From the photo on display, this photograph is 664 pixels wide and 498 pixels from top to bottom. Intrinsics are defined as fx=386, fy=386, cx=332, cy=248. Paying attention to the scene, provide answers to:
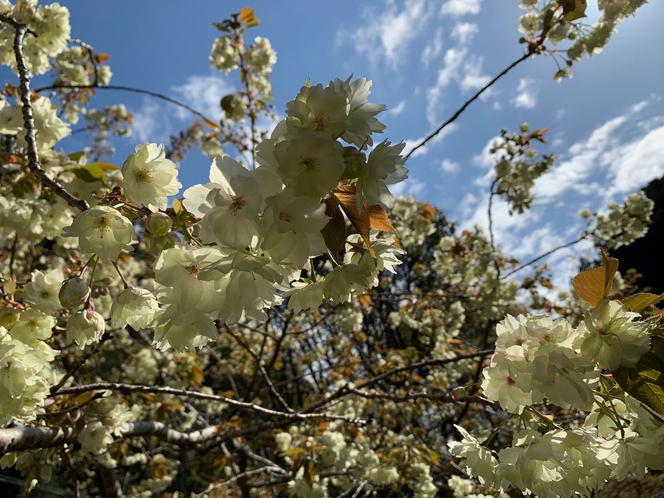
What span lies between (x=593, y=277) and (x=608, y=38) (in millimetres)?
3748

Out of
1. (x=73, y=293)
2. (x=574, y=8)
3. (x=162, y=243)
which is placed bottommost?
(x=162, y=243)

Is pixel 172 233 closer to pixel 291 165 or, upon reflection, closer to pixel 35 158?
pixel 291 165

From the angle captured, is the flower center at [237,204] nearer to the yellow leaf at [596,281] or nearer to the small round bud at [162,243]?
the small round bud at [162,243]

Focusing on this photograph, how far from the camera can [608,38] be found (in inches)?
136

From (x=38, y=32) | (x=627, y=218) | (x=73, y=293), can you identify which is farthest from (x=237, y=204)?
(x=627, y=218)

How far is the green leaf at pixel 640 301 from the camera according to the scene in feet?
2.83

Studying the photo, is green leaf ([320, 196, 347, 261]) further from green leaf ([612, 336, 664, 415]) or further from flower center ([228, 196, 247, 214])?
green leaf ([612, 336, 664, 415])

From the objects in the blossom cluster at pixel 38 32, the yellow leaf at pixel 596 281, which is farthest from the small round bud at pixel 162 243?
the blossom cluster at pixel 38 32

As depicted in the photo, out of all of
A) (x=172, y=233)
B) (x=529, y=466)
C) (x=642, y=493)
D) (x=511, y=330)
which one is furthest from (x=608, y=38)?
(x=172, y=233)

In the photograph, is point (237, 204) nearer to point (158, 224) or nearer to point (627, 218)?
point (158, 224)

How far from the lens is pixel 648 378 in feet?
2.68

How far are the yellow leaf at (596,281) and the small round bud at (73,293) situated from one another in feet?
3.90

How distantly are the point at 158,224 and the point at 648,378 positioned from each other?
1.07 meters

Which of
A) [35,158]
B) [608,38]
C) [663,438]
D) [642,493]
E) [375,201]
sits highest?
[608,38]
